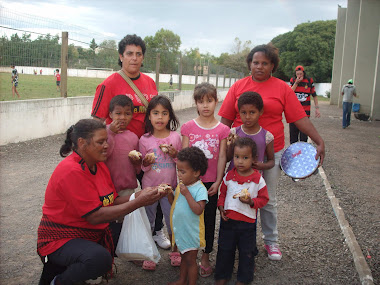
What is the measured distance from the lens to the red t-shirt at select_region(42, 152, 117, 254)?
8.57 ft

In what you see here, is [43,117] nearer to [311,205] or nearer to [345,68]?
[311,205]

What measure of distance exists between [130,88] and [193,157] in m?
1.11

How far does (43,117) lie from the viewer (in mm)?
9164

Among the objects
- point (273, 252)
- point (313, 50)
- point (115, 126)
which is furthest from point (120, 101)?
point (313, 50)

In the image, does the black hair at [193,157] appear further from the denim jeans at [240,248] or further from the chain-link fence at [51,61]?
the chain-link fence at [51,61]

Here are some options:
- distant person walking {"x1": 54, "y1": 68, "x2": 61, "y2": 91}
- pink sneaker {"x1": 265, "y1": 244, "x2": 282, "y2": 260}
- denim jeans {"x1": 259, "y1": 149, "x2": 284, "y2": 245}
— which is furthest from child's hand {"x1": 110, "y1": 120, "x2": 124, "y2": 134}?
distant person walking {"x1": 54, "y1": 68, "x2": 61, "y2": 91}

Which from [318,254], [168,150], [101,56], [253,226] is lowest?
[318,254]

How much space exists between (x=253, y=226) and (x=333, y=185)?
3622mm

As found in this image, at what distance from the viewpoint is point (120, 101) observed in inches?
125

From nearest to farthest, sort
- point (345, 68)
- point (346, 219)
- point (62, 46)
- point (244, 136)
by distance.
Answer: point (244, 136), point (346, 219), point (62, 46), point (345, 68)

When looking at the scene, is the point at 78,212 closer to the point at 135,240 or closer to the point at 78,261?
the point at 78,261

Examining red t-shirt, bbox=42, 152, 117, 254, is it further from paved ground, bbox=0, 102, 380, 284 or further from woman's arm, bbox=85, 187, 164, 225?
paved ground, bbox=0, 102, 380, 284

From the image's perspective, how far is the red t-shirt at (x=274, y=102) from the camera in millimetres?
3340

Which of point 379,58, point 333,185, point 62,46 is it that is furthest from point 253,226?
point 379,58
